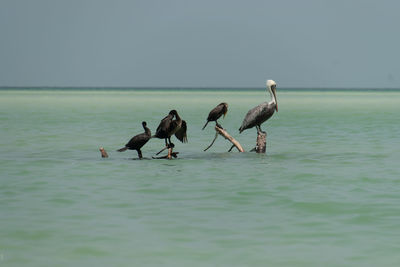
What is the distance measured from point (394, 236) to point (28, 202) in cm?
616

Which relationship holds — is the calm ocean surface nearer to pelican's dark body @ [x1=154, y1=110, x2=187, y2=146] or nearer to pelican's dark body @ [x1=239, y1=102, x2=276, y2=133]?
pelican's dark body @ [x1=154, y1=110, x2=187, y2=146]

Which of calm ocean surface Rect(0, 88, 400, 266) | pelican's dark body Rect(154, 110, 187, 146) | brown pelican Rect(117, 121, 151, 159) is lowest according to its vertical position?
calm ocean surface Rect(0, 88, 400, 266)

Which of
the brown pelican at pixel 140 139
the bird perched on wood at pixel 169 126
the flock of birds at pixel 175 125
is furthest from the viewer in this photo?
the brown pelican at pixel 140 139

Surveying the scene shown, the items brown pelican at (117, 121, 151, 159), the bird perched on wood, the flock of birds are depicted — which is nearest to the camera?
the bird perched on wood

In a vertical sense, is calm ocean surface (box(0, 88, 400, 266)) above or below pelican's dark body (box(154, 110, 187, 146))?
below

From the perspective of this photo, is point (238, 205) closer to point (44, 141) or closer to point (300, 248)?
point (300, 248)

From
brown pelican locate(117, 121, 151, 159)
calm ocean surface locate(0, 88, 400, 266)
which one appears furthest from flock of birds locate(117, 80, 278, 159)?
calm ocean surface locate(0, 88, 400, 266)

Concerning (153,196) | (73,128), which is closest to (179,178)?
(153,196)

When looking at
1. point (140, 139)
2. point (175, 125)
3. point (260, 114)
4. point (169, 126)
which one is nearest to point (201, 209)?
point (169, 126)

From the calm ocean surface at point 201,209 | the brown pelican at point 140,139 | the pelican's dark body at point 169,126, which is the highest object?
the pelican's dark body at point 169,126

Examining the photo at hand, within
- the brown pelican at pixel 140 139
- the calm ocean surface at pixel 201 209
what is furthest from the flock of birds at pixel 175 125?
the calm ocean surface at pixel 201 209

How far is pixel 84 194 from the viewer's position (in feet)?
46.1

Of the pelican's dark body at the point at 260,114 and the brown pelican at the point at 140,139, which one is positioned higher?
the pelican's dark body at the point at 260,114

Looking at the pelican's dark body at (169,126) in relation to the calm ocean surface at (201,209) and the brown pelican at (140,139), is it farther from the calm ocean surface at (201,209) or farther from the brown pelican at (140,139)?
the calm ocean surface at (201,209)
